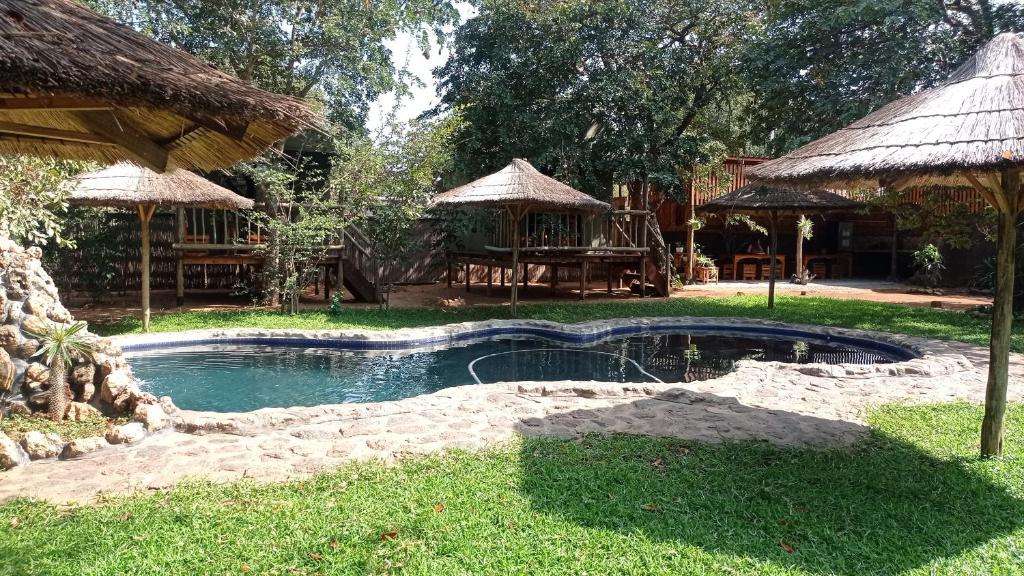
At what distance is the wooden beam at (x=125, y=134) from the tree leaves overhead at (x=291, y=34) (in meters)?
8.08

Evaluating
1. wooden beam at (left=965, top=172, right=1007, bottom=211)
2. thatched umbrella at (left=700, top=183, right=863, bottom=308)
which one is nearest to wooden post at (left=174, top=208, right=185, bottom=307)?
thatched umbrella at (left=700, top=183, right=863, bottom=308)

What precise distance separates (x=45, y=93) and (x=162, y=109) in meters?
0.44

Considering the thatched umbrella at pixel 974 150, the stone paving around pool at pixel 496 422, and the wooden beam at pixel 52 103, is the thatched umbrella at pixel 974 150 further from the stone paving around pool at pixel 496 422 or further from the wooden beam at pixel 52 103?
the wooden beam at pixel 52 103

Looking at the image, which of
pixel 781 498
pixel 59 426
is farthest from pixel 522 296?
pixel 781 498

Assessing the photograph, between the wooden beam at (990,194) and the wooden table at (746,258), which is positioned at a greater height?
the wooden beam at (990,194)

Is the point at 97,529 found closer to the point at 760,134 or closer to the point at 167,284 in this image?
the point at 167,284

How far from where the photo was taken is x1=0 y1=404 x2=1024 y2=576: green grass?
3004mm

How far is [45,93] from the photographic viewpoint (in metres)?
2.61

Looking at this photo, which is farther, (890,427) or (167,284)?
(167,284)

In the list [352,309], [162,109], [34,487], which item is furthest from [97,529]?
[352,309]

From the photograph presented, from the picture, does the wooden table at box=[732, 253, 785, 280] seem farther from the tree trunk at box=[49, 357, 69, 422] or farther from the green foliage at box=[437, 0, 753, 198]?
the tree trunk at box=[49, 357, 69, 422]

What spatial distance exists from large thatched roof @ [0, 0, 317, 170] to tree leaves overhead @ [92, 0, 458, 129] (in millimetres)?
7991

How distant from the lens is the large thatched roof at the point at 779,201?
12258mm

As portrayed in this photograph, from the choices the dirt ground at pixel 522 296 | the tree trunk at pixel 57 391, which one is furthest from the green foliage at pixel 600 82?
the tree trunk at pixel 57 391
